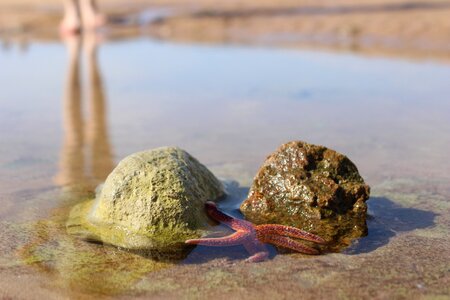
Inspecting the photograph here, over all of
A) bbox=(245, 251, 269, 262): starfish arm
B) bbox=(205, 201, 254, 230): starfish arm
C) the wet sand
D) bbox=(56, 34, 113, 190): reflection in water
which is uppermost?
the wet sand

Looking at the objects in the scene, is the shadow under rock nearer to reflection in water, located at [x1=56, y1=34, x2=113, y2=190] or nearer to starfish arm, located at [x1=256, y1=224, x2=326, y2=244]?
starfish arm, located at [x1=256, y1=224, x2=326, y2=244]

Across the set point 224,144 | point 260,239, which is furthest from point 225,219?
point 224,144

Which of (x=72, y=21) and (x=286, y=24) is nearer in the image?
(x=286, y=24)

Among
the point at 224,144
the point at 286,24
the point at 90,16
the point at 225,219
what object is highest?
the point at 90,16

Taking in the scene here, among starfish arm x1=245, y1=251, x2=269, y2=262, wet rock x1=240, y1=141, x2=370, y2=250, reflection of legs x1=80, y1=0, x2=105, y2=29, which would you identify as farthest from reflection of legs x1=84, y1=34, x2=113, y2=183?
reflection of legs x1=80, y1=0, x2=105, y2=29

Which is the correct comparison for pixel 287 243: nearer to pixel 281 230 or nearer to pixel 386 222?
pixel 281 230
